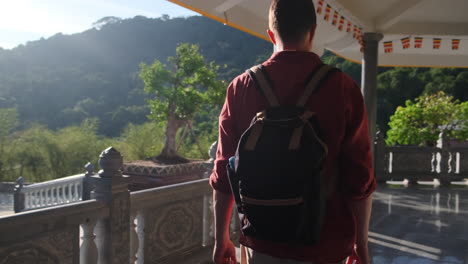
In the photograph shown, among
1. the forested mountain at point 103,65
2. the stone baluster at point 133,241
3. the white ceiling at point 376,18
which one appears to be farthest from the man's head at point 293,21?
the forested mountain at point 103,65

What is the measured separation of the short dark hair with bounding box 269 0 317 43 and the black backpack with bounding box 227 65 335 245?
18 cm

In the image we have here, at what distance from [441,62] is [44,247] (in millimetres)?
7852

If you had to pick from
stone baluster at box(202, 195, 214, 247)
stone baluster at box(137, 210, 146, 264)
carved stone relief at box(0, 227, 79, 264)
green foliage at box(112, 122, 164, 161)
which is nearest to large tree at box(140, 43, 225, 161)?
Answer: green foliage at box(112, 122, 164, 161)

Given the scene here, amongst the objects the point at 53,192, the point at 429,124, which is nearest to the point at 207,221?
the point at 53,192

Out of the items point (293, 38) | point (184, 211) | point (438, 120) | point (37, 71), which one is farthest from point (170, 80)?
point (37, 71)

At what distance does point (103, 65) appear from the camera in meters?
34.0

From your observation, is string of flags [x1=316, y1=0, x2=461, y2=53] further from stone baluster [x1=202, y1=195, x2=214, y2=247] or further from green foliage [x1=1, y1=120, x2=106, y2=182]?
green foliage [x1=1, y1=120, x2=106, y2=182]

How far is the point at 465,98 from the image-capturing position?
1861 cm

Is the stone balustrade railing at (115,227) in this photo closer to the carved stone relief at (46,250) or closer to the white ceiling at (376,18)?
the carved stone relief at (46,250)

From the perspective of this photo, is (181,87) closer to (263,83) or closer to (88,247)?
(88,247)

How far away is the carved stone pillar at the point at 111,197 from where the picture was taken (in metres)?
2.45

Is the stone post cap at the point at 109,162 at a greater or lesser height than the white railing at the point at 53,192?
greater

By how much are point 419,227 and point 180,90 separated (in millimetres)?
7461

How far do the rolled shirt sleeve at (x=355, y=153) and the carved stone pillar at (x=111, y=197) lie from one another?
5.61 feet
